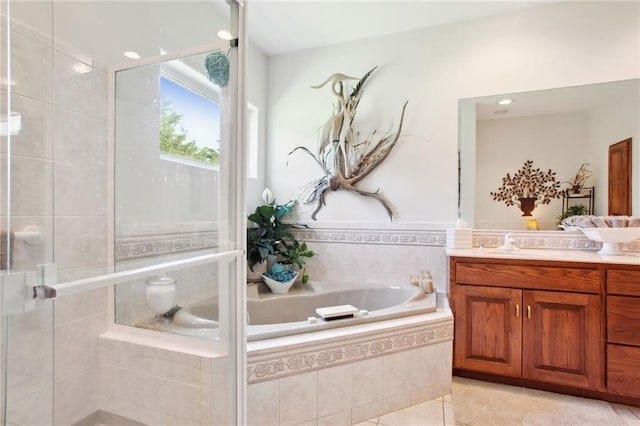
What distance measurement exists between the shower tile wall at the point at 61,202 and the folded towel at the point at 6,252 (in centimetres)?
3

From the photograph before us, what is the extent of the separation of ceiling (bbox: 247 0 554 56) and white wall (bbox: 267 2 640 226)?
8 centimetres

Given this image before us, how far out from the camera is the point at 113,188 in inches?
57.9

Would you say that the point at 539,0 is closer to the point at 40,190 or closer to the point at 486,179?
the point at 486,179

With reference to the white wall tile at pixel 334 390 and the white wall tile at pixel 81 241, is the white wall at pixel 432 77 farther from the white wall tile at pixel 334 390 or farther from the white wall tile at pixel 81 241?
the white wall tile at pixel 81 241

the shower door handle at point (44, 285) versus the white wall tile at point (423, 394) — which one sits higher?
the shower door handle at point (44, 285)

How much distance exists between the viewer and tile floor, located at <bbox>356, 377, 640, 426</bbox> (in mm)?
1604

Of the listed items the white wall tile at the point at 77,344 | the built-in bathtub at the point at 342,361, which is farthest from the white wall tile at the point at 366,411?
the white wall tile at the point at 77,344

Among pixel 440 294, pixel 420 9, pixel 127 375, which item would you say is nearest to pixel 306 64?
pixel 420 9

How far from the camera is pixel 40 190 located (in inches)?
43.4

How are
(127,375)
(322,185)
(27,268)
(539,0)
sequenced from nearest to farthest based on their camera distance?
1. (27,268)
2. (127,375)
3. (539,0)
4. (322,185)

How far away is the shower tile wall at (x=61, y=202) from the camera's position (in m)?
0.95

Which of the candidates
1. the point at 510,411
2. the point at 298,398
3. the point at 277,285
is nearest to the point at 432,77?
the point at 277,285

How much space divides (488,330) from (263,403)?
1.37 metres

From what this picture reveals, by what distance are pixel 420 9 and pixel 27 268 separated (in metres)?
2.70
